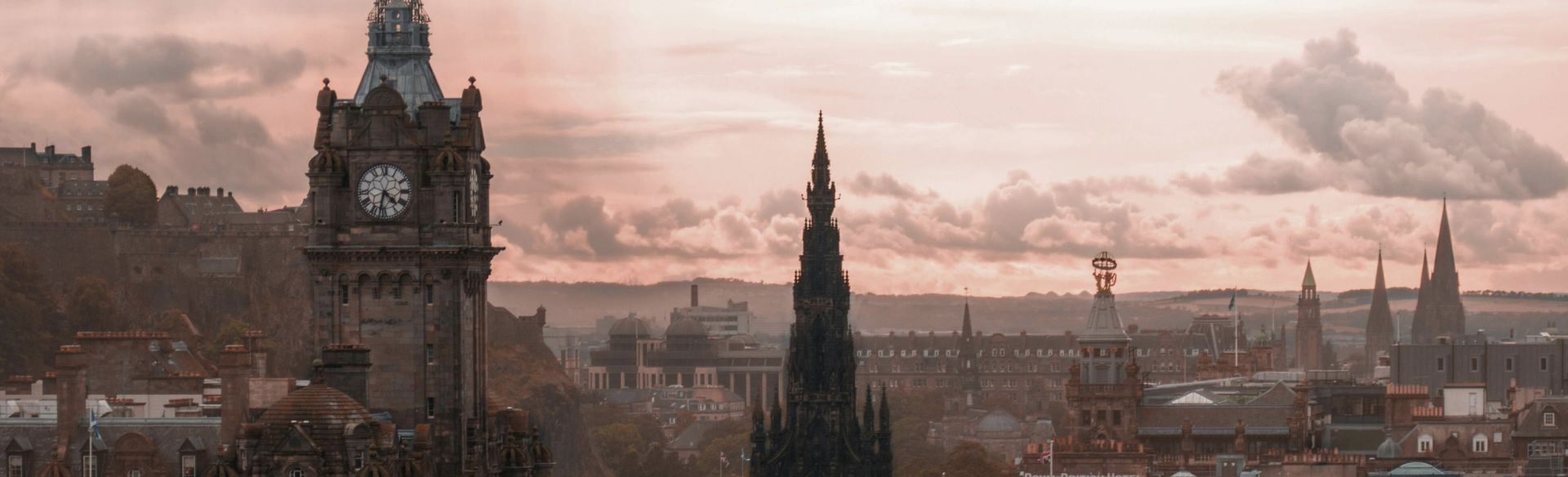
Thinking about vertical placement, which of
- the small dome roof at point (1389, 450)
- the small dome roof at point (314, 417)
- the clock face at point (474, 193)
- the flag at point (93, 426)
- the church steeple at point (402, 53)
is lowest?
the small dome roof at point (1389, 450)

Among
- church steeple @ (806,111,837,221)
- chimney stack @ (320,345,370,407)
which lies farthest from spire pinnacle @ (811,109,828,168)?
chimney stack @ (320,345,370,407)

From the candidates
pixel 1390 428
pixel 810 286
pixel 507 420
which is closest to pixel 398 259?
pixel 507 420

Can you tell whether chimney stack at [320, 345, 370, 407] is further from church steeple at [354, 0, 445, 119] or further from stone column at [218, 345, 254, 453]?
stone column at [218, 345, 254, 453]

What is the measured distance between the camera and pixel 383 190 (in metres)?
82.8

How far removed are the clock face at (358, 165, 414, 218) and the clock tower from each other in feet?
0.07

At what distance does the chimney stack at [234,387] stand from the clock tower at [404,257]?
2192cm

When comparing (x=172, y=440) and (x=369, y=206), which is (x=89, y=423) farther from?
(x=369, y=206)

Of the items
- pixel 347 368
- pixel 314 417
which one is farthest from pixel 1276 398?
pixel 314 417

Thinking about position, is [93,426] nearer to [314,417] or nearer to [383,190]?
[383,190]

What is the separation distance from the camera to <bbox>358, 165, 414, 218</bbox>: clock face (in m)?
82.7

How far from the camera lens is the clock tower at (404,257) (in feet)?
269

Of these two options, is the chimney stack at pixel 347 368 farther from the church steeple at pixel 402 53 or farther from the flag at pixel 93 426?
the flag at pixel 93 426

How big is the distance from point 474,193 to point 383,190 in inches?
110

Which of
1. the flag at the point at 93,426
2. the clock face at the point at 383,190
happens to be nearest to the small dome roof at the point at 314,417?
the clock face at the point at 383,190
